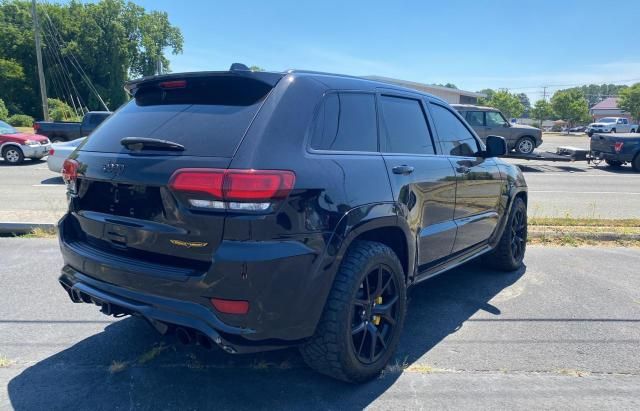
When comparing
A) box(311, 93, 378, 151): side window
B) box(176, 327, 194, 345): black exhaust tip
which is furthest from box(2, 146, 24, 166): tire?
box(176, 327, 194, 345): black exhaust tip

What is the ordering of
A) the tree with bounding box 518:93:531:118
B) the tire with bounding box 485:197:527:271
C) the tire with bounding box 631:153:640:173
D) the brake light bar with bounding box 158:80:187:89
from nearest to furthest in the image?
1. the brake light bar with bounding box 158:80:187:89
2. the tire with bounding box 485:197:527:271
3. the tire with bounding box 631:153:640:173
4. the tree with bounding box 518:93:531:118

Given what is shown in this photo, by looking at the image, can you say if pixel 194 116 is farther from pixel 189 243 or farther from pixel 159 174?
pixel 189 243

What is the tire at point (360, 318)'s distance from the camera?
2.72 meters

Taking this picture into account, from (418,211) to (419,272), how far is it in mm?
519

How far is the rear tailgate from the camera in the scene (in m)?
2.46

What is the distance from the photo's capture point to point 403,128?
12.0 feet

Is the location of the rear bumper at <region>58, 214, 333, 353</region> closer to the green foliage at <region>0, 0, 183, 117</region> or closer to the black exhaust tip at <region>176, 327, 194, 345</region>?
the black exhaust tip at <region>176, 327, 194, 345</region>

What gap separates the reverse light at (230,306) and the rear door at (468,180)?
2.33 metres

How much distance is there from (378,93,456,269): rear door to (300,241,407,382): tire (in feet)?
1.42

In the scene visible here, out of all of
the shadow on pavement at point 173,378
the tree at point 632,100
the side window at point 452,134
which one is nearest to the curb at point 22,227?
the shadow on pavement at point 173,378

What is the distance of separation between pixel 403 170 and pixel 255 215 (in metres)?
1.35

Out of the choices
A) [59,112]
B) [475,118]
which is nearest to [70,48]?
[59,112]

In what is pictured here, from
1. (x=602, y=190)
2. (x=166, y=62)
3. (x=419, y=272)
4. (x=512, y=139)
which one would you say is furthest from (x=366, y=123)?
(x=166, y=62)

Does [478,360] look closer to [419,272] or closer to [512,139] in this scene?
[419,272]
